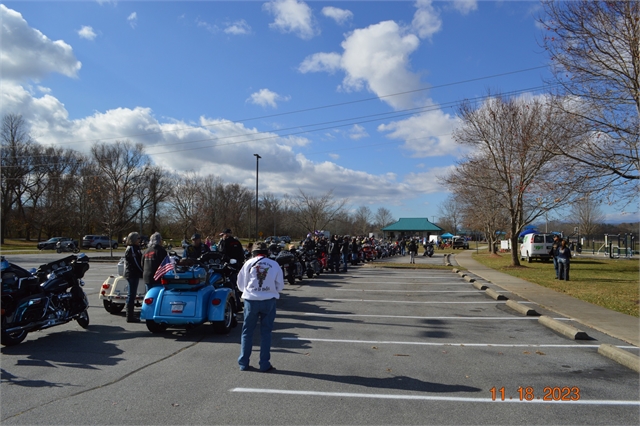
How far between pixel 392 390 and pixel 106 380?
3.46 metres

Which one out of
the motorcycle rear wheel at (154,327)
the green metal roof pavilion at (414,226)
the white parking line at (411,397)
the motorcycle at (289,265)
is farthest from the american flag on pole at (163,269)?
the green metal roof pavilion at (414,226)

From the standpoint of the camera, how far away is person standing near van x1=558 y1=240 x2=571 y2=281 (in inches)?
750

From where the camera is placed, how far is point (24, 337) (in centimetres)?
750

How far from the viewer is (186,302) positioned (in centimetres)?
816

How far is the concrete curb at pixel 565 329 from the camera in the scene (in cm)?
834

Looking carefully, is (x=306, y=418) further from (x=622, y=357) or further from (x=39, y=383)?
(x=622, y=357)

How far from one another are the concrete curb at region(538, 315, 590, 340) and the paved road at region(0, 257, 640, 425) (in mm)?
195

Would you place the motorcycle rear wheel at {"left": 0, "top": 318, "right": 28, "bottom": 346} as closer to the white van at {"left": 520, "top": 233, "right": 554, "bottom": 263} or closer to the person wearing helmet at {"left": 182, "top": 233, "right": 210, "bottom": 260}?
the person wearing helmet at {"left": 182, "top": 233, "right": 210, "bottom": 260}

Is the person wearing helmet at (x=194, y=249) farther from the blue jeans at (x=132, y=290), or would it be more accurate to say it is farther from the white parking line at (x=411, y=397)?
the white parking line at (x=411, y=397)

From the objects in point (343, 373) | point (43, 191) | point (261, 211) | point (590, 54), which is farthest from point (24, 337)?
point (261, 211)

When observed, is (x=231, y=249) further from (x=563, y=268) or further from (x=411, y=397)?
(x=563, y=268)

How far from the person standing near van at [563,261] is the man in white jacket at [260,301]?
16.2 m
